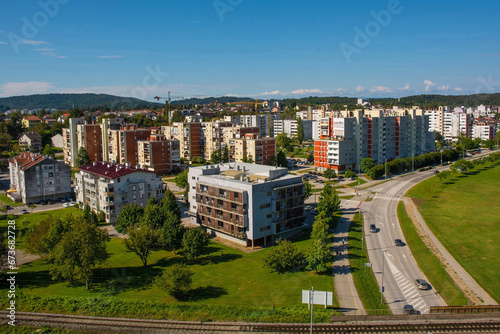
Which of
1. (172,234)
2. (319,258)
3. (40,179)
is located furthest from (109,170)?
(319,258)

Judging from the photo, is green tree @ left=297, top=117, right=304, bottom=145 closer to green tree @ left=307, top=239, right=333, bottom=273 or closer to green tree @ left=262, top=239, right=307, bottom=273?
green tree @ left=262, top=239, right=307, bottom=273

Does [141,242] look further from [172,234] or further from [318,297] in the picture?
[318,297]

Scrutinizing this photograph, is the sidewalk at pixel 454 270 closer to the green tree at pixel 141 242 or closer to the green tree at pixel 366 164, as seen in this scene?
the green tree at pixel 141 242

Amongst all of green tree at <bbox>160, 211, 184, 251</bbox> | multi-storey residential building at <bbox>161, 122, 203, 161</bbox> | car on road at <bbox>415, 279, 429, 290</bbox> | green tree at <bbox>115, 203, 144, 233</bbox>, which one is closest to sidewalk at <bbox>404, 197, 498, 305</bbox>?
car on road at <bbox>415, 279, 429, 290</bbox>

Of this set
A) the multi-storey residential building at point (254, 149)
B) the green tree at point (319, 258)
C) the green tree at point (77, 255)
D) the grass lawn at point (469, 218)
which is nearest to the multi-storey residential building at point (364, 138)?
the multi-storey residential building at point (254, 149)

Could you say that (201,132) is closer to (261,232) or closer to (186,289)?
(261,232)

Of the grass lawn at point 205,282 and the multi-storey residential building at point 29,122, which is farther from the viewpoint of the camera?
the multi-storey residential building at point 29,122

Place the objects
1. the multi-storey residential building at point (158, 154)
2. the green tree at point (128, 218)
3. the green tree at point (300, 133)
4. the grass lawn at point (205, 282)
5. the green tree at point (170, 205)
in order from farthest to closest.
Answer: the green tree at point (300, 133) → the multi-storey residential building at point (158, 154) → the green tree at point (128, 218) → the green tree at point (170, 205) → the grass lawn at point (205, 282)
